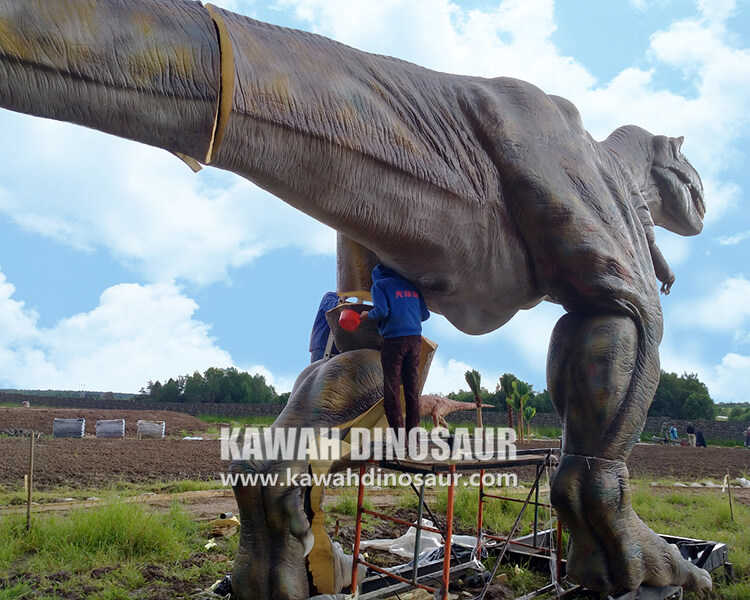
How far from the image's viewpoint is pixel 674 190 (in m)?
4.11

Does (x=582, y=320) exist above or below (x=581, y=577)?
above

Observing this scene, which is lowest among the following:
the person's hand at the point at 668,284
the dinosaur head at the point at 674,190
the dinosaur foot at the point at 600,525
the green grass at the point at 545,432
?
the green grass at the point at 545,432

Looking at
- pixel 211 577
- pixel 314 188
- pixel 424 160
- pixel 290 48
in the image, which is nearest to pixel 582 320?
pixel 424 160

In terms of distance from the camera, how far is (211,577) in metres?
4.50

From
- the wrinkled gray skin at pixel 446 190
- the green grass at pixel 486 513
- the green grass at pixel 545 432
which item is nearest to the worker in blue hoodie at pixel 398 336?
the wrinkled gray skin at pixel 446 190

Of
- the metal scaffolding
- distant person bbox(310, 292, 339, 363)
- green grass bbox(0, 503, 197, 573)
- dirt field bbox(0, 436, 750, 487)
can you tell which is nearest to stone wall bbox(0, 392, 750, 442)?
dirt field bbox(0, 436, 750, 487)

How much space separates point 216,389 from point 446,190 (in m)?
39.3

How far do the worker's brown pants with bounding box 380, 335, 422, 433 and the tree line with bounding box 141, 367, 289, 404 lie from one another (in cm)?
3653

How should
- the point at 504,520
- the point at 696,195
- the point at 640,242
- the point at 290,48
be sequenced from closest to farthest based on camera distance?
the point at 290,48, the point at 640,242, the point at 696,195, the point at 504,520

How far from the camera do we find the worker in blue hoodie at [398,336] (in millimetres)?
2982

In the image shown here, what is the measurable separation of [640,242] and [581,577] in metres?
1.68

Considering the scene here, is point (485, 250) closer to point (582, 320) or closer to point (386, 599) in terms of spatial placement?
point (582, 320)

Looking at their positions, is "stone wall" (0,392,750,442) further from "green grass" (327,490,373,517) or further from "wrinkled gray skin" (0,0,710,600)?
"wrinkled gray skin" (0,0,710,600)

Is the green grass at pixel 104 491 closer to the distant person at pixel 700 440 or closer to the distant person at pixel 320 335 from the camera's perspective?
the distant person at pixel 320 335
